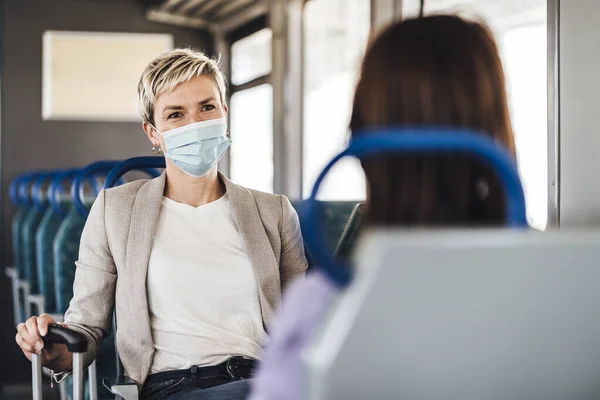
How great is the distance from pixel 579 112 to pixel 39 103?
5.82m

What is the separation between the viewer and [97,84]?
24.1 ft

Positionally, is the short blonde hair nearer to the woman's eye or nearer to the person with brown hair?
the woman's eye

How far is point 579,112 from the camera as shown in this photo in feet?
7.19

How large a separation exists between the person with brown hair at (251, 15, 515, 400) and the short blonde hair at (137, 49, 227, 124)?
1122 millimetres

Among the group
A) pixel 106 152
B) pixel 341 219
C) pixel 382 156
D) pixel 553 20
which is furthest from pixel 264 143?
pixel 382 156

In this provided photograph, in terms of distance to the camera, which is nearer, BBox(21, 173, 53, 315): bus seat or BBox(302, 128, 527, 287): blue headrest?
BBox(302, 128, 527, 287): blue headrest

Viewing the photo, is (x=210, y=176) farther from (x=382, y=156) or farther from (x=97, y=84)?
(x=97, y=84)

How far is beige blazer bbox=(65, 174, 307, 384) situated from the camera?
202 cm

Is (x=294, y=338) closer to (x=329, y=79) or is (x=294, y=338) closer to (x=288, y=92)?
(x=329, y=79)

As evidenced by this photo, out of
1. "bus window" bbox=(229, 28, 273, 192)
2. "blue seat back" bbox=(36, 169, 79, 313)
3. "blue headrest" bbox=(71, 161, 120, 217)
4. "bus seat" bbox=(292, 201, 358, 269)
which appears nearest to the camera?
"blue headrest" bbox=(71, 161, 120, 217)

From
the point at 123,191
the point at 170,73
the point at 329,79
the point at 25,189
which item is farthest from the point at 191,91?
the point at 25,189

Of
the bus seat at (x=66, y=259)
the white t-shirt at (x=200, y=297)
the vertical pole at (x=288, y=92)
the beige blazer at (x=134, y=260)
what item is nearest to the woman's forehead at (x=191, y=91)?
the beige blazer at (x=134, y=260)

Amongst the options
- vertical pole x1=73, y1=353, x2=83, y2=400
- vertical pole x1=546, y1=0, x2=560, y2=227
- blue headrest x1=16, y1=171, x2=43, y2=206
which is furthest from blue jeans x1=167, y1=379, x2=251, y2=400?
blue headrest x1=16, y1=171, x2=43, y2=206

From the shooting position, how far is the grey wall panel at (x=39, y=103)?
700cm
